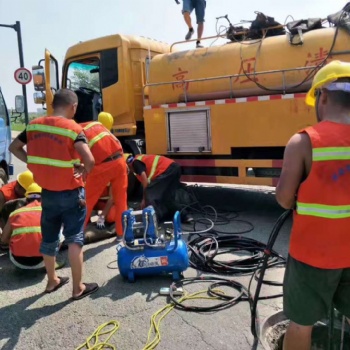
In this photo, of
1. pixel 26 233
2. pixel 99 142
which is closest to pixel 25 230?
pixel 26 233

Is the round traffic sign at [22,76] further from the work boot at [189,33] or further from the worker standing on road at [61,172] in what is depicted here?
the worker standing on road at [61,172]

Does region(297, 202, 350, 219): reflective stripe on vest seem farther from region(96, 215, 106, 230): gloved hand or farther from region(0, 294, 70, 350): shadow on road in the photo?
region(96, 215, 106, 230): gloved hand

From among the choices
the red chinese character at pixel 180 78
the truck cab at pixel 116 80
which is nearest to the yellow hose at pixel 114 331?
the red chinese character at pixel 180 78

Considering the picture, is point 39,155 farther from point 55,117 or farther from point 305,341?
point 305,341

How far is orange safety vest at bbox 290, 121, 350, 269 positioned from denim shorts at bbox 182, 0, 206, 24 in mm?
5601

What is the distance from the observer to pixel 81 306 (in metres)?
3.25

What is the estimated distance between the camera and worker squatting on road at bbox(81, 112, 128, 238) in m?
4.65

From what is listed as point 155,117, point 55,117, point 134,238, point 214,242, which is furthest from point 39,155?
point 155,117

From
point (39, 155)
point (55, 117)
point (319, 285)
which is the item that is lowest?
point (319, 285)

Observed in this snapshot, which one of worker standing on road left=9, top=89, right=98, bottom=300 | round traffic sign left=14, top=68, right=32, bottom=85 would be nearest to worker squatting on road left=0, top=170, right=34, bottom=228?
worker standing on road left=9, top=89, right=98, bottom=300

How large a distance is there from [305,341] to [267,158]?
392cm

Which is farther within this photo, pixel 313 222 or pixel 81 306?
pixel 81 306

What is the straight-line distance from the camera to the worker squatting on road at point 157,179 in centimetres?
537

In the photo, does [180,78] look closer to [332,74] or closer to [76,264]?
[76,264]
